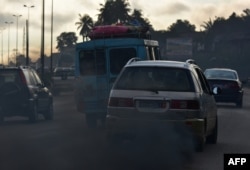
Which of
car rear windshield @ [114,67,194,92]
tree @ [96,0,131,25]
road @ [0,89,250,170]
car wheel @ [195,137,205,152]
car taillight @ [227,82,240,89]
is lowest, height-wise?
road @ [0,89,250,170]

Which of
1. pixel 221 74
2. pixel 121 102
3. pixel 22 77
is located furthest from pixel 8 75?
pixel 221 74

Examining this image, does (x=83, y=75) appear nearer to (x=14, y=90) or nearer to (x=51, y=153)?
(x=14, y=90)

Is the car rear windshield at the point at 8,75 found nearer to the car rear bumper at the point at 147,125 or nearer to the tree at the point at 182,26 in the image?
the car rear bumper at the point at 147,125

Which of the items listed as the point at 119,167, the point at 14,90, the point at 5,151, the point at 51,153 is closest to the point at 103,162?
the point at 119,167

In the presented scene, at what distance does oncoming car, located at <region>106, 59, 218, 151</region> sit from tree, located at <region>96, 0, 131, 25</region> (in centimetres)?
10896

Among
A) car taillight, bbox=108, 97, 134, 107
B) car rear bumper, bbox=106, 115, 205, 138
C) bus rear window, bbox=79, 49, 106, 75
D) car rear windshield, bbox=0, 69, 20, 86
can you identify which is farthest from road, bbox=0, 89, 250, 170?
car rear windshield, bbox=0, 69, 20, 86

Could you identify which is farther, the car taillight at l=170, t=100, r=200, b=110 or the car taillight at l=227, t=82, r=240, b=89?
the car taillight at l=227, t=82, r=240, b=89

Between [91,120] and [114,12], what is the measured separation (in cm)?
10490

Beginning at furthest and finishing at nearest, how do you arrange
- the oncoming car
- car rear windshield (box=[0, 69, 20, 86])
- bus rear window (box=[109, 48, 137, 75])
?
car rear windshield (box=[0, 69, 20, 86]), bus rear window (box=[109, 48, 137, 75]), the oncoming car

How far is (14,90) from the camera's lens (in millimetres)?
24625

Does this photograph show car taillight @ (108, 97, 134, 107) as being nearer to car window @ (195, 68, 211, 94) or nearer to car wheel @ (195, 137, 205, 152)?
car wheel @ (195, 137, 205, 152)

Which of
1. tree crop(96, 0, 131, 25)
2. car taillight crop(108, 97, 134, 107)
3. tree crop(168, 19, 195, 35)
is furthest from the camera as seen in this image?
tree crop(168, 19, 195, 35)

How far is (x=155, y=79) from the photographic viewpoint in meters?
14.8

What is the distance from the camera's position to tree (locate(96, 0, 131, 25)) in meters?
125
